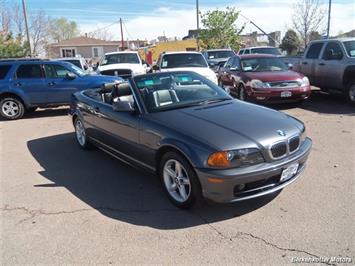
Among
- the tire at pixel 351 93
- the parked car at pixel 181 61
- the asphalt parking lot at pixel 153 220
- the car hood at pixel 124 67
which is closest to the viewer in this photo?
the asphalt parking lot at pixel 153 220

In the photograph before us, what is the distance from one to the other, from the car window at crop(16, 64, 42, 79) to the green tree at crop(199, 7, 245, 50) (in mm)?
24160

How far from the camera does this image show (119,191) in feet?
16.4

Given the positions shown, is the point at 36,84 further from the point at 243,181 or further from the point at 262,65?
the point at 243,181

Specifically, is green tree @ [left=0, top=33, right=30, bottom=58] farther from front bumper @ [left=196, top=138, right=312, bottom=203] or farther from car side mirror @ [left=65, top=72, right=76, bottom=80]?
front bumper @ [left=196, top=138, right=312, bottom=203]

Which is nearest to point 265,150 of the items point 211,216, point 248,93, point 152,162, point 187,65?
point 211,216

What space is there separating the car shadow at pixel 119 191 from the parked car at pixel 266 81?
4.95 m

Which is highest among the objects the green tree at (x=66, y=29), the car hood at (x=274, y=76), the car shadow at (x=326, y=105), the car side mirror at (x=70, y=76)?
the green tree at (x=66, y=29)

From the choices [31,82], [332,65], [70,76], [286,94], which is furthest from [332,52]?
[31,82]

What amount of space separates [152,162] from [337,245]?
2.29 meters

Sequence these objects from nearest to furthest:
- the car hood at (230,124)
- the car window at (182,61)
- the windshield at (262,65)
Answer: the car hood at (230,124) < the windshield at (262,65) < the car window at (182,61)

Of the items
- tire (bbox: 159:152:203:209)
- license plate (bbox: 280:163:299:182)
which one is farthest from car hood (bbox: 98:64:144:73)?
license plate (bbox: 280:163:299:182)

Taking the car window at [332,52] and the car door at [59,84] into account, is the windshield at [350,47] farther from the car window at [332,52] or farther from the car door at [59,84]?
the car door at [59,84]

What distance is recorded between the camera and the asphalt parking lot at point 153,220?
3436 millimetres

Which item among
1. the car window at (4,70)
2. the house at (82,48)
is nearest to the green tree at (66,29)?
the house at (82,48)
